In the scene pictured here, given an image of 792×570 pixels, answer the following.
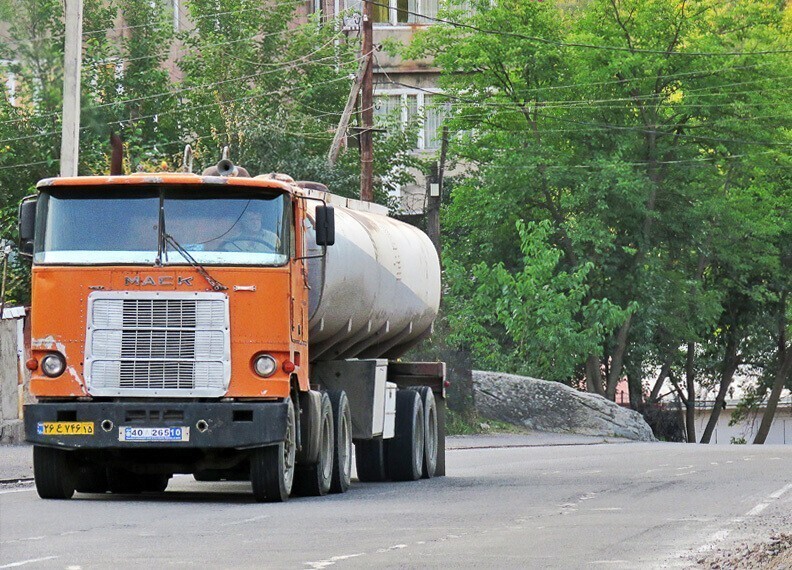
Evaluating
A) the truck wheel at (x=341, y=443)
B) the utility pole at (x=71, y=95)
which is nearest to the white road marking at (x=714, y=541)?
the truck wheel at (x=341, y=443)

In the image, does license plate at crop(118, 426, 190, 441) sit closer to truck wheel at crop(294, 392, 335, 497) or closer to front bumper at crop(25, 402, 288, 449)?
front bumper at crop(25, 402, 288, 449)

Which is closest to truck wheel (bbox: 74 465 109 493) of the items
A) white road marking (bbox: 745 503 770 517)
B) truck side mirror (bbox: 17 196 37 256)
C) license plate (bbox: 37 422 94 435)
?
license plate (bbox: 37 422 94 435)

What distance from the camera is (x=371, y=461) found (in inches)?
898

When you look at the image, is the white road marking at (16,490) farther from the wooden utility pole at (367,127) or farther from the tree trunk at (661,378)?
the tree trunk at (661,378)

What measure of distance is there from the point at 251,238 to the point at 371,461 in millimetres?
5903

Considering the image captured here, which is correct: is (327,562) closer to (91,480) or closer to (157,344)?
(157,344)

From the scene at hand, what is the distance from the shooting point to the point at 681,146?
51.9 metres

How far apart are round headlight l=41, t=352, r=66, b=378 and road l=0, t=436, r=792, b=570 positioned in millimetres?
1181

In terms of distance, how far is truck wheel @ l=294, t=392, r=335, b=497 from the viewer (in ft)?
61.6

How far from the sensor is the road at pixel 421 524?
1190cm

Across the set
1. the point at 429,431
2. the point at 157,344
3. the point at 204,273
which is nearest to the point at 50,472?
the point at 157,344

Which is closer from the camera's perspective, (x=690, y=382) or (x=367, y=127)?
(x=367, y=127)

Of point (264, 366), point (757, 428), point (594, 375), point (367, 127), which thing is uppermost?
point (367, 127)

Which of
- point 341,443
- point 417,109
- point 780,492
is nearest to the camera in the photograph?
point 780,492
